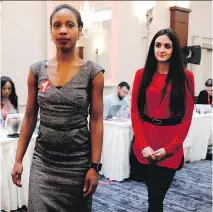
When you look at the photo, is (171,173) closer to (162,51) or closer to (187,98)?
(187,98)

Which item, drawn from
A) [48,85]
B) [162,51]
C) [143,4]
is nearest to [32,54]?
[143,4]

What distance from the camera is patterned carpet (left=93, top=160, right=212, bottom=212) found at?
3.04 m

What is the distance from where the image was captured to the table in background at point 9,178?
2.56m

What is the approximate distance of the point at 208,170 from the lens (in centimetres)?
450

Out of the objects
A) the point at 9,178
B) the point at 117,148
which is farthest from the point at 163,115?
the point at 117,148

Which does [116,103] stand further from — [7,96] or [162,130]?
[162,130]

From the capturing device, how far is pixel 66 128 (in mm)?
1298

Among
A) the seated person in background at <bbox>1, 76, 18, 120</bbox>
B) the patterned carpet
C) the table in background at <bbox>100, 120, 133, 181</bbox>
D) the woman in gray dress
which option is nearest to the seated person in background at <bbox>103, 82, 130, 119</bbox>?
the table in background at <bbox>100, 120, 133, 181</bbox>

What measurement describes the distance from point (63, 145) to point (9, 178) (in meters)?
1.50

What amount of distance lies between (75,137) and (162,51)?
84cm

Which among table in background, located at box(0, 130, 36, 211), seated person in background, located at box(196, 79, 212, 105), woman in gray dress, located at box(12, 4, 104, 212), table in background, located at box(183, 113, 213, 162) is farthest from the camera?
seated person in background, located at box(196, 79, 212, 105)

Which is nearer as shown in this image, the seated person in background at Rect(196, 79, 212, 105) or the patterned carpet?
the patterned carpet

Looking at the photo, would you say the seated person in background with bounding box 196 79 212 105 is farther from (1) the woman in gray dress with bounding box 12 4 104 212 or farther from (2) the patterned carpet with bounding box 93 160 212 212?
(1) the woman in gray dress with bounding box 12 4 104 212

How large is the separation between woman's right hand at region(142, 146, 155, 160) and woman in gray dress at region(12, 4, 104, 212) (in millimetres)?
556
